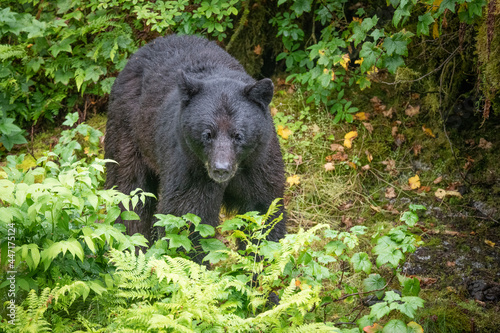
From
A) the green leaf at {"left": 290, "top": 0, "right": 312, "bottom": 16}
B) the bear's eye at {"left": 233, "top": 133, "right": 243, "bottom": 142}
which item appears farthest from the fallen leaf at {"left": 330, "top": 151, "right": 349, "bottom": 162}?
the bear's eye at {"left": 233, "top": 133, "right": 243, "bottom": 142}

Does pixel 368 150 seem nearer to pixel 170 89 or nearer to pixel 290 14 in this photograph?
pixel 290 14

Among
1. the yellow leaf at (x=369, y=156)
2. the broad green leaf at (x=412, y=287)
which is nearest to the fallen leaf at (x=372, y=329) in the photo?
the broad green leaf at (x=412, y=287)

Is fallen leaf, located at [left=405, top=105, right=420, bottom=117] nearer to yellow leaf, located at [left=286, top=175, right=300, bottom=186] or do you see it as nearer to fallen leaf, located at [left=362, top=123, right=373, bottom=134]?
fallen leaf, located at [left=362, top=123, right=373, bottom=134]

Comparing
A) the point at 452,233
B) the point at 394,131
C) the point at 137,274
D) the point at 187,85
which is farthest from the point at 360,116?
the point at 137,274

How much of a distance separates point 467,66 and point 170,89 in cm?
365

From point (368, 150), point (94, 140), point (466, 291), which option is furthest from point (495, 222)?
point (94, 140)

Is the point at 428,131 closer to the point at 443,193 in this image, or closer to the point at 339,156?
the point at 443,193

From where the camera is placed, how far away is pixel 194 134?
13.9ft

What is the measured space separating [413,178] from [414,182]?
6cm

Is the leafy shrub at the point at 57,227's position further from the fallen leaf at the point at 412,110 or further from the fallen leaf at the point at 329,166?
the fallen leaf at the point at 412,110

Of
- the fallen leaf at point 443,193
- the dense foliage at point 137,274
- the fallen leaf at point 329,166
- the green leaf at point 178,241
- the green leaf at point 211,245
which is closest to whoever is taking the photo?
the dense foliage at point 137,274

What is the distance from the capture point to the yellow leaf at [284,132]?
698 centimetres

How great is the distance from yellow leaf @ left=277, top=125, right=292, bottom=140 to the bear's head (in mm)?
2593

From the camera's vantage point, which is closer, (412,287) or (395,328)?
(395,328)
